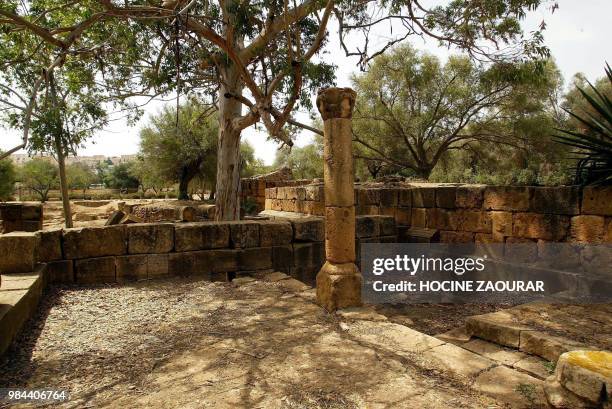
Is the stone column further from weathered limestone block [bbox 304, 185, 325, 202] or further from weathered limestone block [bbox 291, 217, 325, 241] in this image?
weathered limestone block [bbox 304, 185, 325, 202]

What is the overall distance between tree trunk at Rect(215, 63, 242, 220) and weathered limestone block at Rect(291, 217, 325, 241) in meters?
3.64

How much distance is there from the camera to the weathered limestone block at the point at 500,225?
25.0 feet

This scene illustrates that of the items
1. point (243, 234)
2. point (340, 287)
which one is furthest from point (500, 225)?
point (243, 234)

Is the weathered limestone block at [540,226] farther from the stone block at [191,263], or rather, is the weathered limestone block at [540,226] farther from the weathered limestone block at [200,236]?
the stone block at [191,263]

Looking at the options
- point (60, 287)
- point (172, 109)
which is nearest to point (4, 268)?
point (60, 287)

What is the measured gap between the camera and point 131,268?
20.1 feet

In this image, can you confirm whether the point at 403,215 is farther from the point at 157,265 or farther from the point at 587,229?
the point at 157,265

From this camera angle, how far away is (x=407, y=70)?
21.5 meters

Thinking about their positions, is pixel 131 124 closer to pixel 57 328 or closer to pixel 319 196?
pixel 319 196

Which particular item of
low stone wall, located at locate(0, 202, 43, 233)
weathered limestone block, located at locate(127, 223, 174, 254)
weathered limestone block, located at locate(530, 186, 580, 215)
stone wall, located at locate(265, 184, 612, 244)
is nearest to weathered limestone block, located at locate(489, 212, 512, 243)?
stone wall, located at locate(265, 184, 612, 244)

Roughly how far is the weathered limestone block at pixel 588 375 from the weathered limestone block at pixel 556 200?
474 centimetres

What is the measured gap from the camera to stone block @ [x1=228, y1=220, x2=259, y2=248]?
22.1ft

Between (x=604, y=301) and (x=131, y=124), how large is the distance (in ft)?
41.6

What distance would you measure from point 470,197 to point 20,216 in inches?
357
